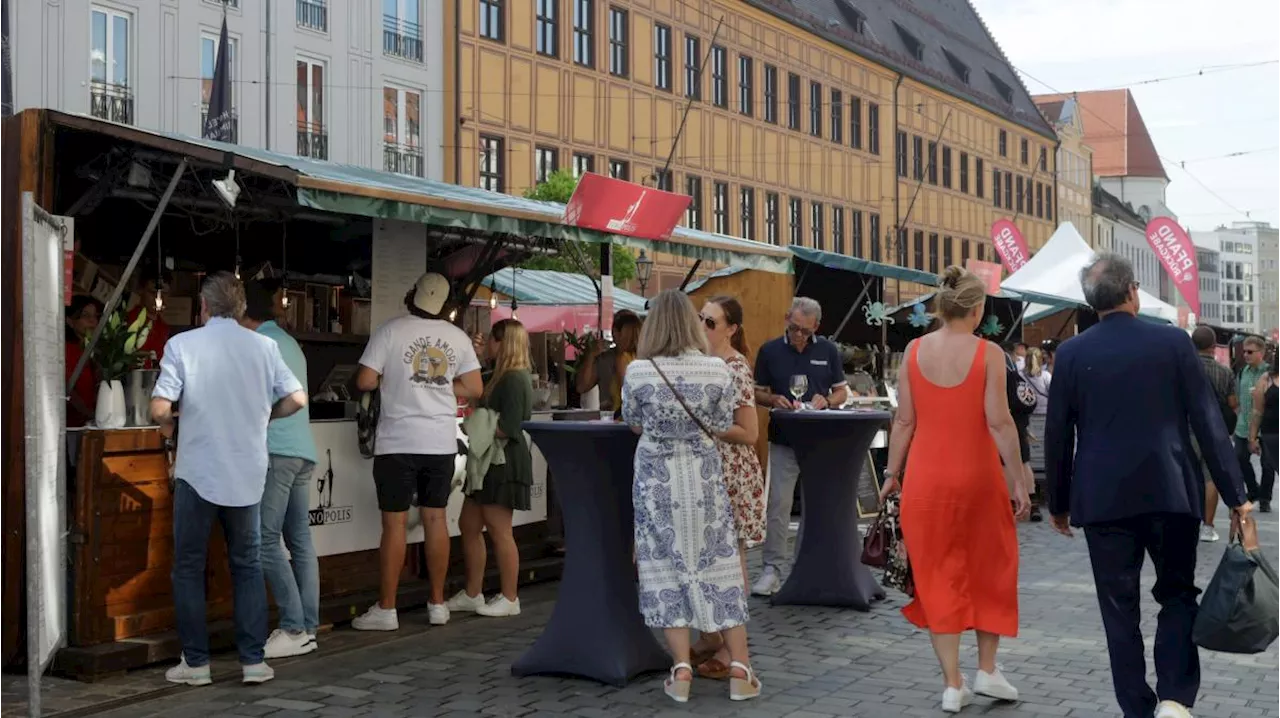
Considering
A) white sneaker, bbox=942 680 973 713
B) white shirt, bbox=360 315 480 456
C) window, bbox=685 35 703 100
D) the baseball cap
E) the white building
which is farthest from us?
window, bbox=685 35 703 100

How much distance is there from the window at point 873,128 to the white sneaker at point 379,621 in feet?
157

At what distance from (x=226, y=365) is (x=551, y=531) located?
4.73 meters

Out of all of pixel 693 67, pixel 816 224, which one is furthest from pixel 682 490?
pixel 816 224

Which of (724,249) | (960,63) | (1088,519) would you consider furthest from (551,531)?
(960,63)

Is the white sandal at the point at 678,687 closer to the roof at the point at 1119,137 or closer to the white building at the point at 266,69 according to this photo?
the white building at the point at 266,69

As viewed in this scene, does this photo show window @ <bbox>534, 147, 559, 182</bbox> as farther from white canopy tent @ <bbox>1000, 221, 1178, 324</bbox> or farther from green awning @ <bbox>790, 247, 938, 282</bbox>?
green awning @ <bbox>790, 247, 938, 282</bbox>

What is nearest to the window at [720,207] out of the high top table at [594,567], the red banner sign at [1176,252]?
the red banner sign at [1176,252]

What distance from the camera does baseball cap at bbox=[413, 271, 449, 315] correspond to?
8.80 metres

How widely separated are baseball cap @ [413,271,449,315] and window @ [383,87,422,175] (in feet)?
84.6

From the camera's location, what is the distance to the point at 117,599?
7.67 meters

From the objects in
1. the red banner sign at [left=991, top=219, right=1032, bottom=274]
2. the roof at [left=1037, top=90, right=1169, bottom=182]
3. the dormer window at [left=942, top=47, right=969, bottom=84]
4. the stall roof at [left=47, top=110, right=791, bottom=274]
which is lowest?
the stall roof at [left=47, top=110, right=791, bottom=274]

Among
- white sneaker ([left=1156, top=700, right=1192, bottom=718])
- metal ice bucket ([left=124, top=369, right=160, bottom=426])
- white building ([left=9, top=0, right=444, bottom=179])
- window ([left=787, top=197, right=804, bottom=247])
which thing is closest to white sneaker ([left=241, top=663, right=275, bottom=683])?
metal ice bucket ([left=124, top=369, right=160, bottom=426])

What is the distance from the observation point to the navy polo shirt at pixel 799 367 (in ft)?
33.8

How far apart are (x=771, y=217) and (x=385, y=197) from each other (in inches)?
1592
